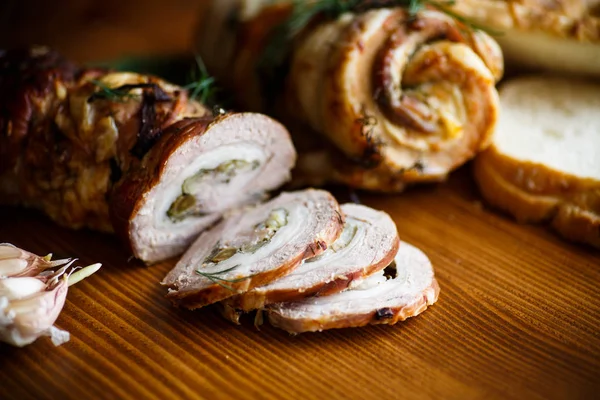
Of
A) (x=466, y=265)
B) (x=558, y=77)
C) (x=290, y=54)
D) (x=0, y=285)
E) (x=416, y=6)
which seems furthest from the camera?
(x=558, y=77)

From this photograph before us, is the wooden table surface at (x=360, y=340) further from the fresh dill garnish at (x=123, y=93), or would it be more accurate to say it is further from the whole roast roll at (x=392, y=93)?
the fresh dill garnish at (x=123, y=93)

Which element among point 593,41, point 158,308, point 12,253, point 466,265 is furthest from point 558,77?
point 12,253

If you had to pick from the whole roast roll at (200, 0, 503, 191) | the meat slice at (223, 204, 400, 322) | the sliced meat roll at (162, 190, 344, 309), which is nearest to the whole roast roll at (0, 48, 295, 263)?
the sliced meat roll at (162, 190, 344, 309)

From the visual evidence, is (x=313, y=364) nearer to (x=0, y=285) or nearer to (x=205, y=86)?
(x=0, y=285)

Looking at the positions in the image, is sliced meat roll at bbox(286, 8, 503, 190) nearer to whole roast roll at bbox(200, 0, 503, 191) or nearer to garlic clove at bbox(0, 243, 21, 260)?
whole roast roll at bbox(200, 0, 503, 191)

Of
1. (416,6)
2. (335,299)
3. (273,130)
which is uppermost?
(416,6)

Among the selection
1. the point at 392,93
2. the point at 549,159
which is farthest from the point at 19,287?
the point at 549,159

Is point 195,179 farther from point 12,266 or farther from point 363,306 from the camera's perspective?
point 363,306
